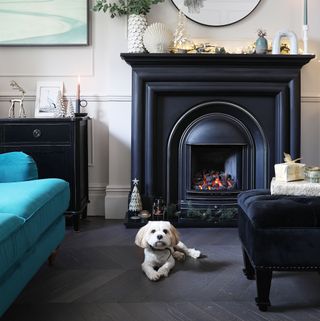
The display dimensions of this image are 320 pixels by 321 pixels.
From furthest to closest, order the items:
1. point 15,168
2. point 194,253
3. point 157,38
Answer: point 157,38
point 194,253
point 15,168

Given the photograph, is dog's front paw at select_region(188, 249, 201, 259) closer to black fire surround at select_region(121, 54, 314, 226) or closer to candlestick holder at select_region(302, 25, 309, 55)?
black fire surround at select_region(121, 54, 314, 226)

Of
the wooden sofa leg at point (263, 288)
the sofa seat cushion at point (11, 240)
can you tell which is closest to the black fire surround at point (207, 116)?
the wooden sofa leg at point (263, 288)

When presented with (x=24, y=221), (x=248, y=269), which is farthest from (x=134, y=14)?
(x=24, y=221)

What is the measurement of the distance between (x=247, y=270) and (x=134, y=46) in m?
2.09

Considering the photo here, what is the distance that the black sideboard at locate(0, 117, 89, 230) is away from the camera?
354cm

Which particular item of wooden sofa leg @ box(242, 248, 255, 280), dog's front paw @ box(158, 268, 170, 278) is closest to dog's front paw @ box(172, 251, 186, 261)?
dog's front paw @ box(158, 268, 170, 278)

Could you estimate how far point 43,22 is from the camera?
4098mm

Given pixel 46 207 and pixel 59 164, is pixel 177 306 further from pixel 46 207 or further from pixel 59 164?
pixel 59 164

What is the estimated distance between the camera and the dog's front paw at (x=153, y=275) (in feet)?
7.98

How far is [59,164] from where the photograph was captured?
3572mm

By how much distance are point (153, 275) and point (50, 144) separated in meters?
1.54

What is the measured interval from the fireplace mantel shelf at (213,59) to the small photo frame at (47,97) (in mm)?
782

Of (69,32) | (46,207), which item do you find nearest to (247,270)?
(46,207)

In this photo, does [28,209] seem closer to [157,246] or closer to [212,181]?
[157,246]
